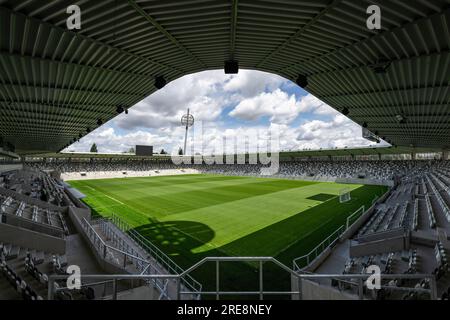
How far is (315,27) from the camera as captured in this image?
23.3 feet

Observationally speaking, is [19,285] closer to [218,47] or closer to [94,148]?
[218,47]

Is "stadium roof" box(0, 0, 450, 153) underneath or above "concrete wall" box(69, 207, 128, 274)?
above

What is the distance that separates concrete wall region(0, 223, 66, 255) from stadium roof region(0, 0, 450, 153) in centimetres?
572

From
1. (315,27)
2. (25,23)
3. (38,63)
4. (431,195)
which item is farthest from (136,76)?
(431,195)

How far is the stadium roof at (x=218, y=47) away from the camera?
6.02 meters

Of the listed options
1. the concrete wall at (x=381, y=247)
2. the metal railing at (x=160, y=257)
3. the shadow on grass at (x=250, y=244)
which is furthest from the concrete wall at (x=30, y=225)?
the concrete wall at (x=381, y=247)

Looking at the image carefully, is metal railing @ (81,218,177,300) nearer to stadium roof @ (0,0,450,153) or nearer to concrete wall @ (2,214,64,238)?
concrete wall @ (2,214,64,238)

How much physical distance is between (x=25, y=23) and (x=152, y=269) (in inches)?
330

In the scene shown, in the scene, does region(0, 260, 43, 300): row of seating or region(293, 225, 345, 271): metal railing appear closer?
region(0, 260, 43, 300): row of seating

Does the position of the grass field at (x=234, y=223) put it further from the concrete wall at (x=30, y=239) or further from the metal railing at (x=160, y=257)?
the concrete wall at (x=30, y=239)

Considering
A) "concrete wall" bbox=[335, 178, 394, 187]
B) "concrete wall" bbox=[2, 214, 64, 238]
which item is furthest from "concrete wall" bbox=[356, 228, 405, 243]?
"concrete wall" bbox=[335, 178, 394, 187]

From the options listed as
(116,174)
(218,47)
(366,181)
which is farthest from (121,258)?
(116,174)

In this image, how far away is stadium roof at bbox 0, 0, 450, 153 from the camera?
19.8 ft
